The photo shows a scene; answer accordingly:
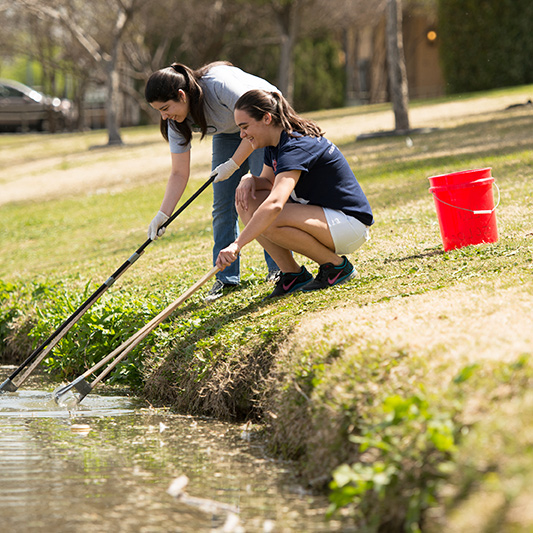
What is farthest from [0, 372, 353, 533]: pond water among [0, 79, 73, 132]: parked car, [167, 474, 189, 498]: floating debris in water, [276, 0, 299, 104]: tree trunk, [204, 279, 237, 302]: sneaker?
[0, 79, 73, 132]: parked car

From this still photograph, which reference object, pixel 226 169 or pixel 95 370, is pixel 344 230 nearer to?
pixel 226 169

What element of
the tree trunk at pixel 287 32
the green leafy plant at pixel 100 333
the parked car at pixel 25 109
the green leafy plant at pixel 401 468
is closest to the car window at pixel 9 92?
the parked car at pixel 25 109

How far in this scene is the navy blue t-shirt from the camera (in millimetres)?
5227

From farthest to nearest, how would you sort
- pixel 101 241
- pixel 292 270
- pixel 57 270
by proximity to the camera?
pixel 101 241 → pixel 57 270 → pixel 292 270

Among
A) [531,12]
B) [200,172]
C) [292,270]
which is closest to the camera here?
[292,270]

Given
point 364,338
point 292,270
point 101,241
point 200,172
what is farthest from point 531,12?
point 364,338

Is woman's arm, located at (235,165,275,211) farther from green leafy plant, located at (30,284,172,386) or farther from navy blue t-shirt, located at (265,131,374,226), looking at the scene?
green leafy plant, located at (30,284,172,386)

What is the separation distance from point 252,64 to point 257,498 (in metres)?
28.7

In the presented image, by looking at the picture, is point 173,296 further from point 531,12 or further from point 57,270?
point 531,12

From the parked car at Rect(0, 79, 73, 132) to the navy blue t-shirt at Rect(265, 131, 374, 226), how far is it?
29594 mm

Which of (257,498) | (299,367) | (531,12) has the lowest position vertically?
(257,498)

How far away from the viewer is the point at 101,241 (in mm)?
10609

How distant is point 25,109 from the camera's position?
33500mm

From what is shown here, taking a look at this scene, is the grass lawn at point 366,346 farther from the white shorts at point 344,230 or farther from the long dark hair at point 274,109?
the long dark hair at point 274,109
